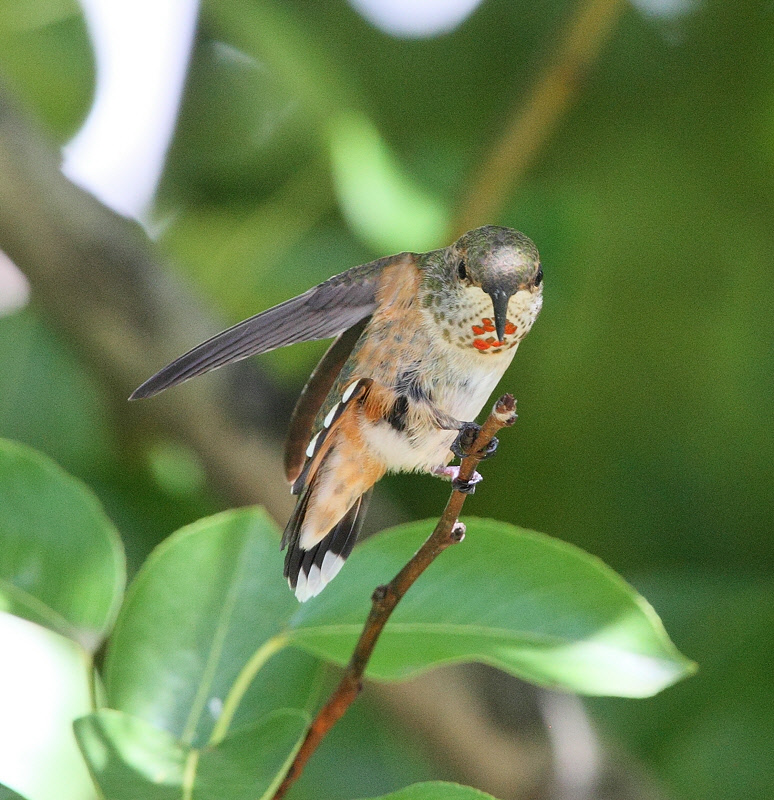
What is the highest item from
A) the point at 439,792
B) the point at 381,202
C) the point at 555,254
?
the point at 381,202

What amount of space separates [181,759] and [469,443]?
0.49 metres

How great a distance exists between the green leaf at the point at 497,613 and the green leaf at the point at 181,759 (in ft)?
0.55

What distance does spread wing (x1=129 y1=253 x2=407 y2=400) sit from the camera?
2.95 feet

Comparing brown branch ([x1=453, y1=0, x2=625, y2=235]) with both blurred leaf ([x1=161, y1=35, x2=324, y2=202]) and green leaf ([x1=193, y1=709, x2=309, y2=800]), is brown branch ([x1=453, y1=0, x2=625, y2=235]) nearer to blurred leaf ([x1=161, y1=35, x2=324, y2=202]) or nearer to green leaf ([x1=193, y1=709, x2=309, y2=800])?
blurred leaf ([x1=161, y1=35, x2=324, y2=202])

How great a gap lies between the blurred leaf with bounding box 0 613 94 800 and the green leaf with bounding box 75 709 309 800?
0.09m

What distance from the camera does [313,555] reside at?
1247 mm

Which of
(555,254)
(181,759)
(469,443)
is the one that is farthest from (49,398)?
(469,443)

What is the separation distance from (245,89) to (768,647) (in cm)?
194

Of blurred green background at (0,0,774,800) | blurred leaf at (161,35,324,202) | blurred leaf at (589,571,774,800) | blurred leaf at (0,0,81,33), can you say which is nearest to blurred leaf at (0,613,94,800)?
blurred green background at (0,0,774,800)

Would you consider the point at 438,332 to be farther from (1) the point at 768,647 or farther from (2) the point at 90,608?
(1) the point at 768,647

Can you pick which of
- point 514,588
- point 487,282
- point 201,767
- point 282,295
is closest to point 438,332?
point 487,282

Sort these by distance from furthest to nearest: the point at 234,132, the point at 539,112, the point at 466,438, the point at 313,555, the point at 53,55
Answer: the point at 234,132 < the point at 53,55 < the point at 539,112 < the point at 313,555 < the point at 466,438

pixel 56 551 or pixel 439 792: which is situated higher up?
pixel 56 551

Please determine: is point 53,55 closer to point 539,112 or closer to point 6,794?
point 539,112
